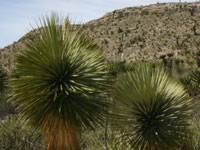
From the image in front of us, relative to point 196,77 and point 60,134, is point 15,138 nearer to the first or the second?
point 60,134

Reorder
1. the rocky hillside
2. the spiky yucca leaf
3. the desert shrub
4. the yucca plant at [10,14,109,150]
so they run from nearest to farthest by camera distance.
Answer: the yucca plant at [10,14,109,150] → the desert shrub → the spiky yucca leaf → the rocky hillside

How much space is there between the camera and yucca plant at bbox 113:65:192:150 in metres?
5.44

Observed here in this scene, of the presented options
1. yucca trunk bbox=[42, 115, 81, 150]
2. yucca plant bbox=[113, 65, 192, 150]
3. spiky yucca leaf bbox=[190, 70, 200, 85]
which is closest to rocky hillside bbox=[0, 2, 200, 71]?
spiky yucca leaf bbox=[190, 70, 200, 85]

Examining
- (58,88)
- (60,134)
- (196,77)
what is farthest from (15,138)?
(196,77)

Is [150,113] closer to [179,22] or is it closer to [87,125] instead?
[87,125]

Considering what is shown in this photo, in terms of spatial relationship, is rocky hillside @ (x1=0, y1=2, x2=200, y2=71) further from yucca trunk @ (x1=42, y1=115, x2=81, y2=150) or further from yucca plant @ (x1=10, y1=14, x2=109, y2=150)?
yucca trunk @ (x1=42, y1=115, x2=81, y2=150)

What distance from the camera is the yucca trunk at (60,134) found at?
5.45 meters

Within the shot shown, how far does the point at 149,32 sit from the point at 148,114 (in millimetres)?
40165

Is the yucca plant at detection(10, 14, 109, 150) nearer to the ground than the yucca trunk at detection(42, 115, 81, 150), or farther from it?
farther from it

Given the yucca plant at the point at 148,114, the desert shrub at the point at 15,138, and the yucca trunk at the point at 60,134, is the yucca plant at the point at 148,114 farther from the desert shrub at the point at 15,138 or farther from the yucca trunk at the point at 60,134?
the desert shrub at the point at 15,138

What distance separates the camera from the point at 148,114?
558 centimetres

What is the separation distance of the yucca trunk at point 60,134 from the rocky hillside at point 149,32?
24662mm

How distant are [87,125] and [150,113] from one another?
4.36ft

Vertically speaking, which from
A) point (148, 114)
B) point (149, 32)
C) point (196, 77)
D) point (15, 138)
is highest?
point (149, 32)
